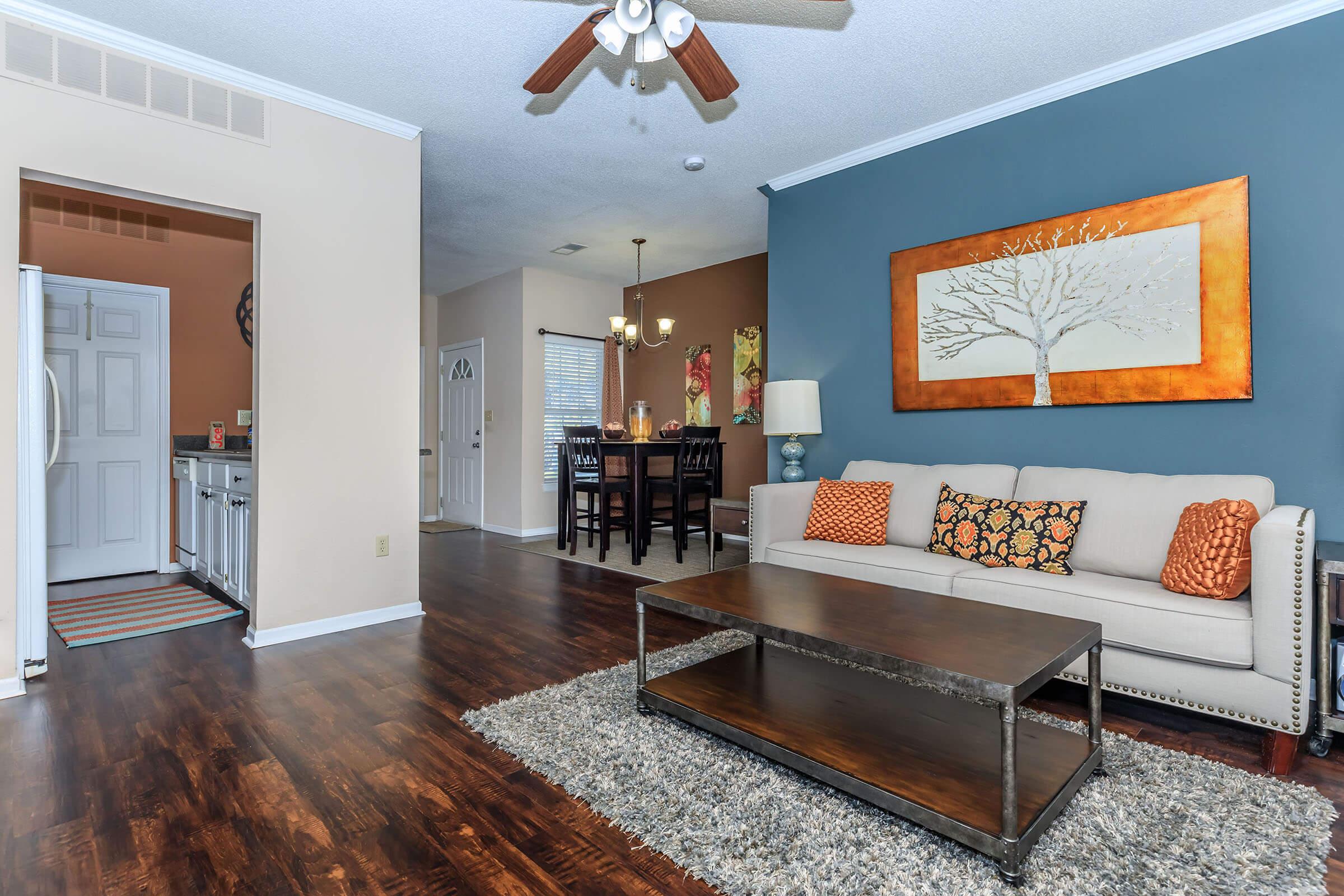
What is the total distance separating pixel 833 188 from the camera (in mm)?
4180

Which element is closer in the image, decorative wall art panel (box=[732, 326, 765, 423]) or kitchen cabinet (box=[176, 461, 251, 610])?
kitchen cabinet (box=[176, 461, 251, 610])

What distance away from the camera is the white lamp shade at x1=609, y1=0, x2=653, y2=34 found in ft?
7.10

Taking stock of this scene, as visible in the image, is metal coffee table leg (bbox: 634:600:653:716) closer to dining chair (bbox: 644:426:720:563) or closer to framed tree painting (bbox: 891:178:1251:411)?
framed tree painting (bbox: 891:178:1251:411)

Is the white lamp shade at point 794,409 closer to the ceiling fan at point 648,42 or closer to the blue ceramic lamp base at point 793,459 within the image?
the blue ceramic lamp base at point 793,459

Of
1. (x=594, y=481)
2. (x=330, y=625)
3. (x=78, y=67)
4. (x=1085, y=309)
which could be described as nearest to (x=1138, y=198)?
(x=1085, y=309)

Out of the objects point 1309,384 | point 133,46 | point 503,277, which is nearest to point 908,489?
point 1309,384

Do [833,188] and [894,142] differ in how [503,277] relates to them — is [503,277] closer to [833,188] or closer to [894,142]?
[833,188]

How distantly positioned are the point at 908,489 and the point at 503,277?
4880mm

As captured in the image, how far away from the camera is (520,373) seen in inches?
261

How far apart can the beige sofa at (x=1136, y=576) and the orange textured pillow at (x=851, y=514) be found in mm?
63

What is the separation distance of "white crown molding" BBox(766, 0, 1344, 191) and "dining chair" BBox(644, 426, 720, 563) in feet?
6.79

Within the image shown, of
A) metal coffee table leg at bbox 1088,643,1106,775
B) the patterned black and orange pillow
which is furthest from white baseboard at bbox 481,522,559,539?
metal coffee table leg at bbox 1088,643,1106,775

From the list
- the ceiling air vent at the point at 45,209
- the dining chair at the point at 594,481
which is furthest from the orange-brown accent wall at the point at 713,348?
the ceiling air vent at the point at 45,209

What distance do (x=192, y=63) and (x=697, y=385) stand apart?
14.9ft
